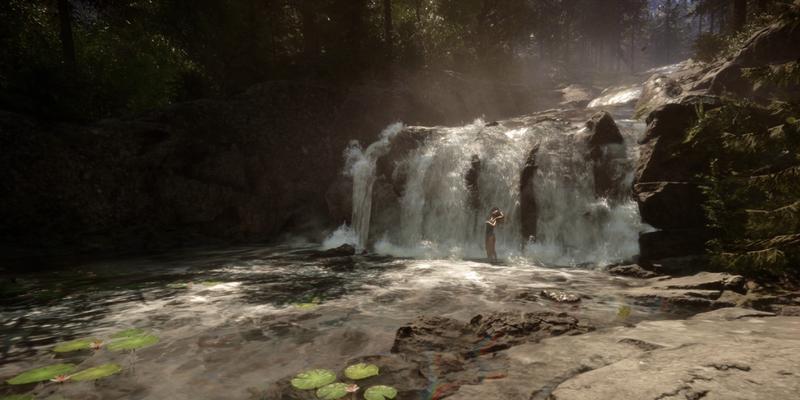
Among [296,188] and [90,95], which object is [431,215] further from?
Answer: [90,95]

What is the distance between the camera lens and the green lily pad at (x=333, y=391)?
3887 millimetres

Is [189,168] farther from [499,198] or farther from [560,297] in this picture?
[560,297]

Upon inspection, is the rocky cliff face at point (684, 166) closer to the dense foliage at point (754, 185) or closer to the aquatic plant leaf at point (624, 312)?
the dense foliage at point (754, 185)

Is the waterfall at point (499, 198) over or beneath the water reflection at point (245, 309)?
over

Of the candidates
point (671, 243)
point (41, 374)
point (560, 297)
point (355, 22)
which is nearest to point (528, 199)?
point (671, 243)

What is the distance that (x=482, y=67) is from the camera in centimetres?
3469

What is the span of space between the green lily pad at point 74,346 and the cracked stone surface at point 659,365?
473 centimetres

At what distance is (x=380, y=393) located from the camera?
3873 mm

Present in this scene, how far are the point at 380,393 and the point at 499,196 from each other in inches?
439

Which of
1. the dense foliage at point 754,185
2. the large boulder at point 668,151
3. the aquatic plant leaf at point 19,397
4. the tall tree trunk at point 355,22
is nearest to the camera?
the aquatic plant leaf at point 19,397

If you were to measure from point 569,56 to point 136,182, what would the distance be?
72.6 meters

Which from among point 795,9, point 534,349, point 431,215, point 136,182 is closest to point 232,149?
point 136,182

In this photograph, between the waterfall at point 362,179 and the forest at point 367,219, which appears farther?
the waterfall at point 362,179

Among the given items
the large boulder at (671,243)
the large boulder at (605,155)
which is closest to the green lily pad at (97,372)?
the large boulder at (671,243)
